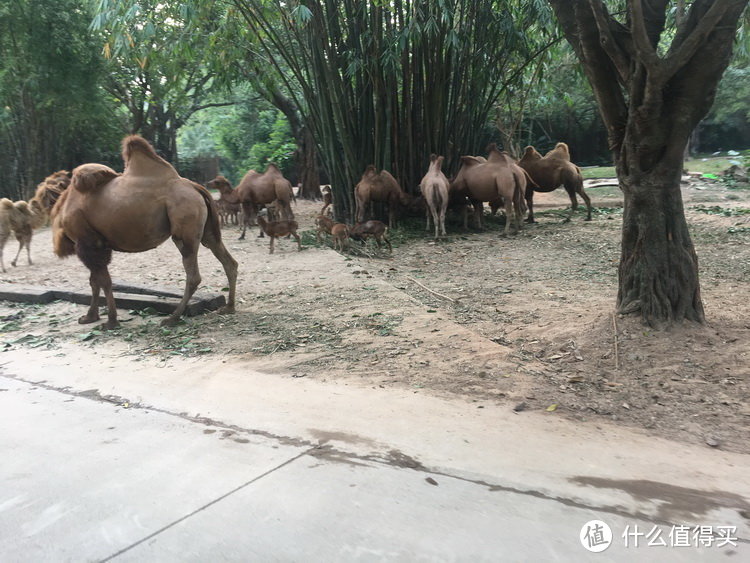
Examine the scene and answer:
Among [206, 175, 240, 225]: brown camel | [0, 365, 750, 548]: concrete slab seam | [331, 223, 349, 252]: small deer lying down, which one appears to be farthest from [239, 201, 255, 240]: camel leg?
[0, 365, 750, 548]: concrete slab seam

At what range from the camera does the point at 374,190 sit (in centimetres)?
1193

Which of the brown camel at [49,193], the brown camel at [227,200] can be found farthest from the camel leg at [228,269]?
→ the brown camel at [227,200]

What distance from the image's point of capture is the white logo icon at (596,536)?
2.43m

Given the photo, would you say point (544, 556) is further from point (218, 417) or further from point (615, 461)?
point (218, 417)

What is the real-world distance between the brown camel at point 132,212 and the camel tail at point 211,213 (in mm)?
33

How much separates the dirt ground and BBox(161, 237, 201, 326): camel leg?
0.58 feet

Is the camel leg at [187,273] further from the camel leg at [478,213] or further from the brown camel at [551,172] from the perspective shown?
the brown camel at [551,172]

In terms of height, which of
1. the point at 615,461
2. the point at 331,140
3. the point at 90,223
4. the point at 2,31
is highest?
the point at 2,31

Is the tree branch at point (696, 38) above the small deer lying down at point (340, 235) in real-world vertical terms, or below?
above

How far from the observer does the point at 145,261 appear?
34.4 feet

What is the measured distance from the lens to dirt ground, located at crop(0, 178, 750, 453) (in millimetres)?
4137

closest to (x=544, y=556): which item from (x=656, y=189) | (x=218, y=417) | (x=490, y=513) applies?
(x=490, y=513)

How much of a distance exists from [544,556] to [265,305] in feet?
16.7

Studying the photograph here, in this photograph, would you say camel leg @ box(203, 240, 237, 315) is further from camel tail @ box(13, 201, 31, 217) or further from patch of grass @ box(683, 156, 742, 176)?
patch of grass @ box(683, 156, 742, 176)
